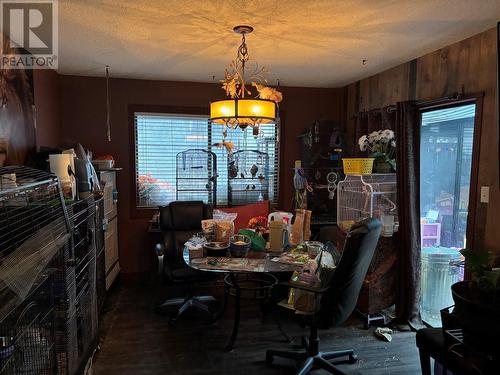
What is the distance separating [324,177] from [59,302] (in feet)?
11.5

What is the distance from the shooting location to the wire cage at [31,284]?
1.13 metres

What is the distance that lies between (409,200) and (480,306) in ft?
5.54

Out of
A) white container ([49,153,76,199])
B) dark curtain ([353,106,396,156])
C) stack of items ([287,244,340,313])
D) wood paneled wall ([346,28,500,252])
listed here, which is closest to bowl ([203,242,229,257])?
stack of items ([287,244,340,313])

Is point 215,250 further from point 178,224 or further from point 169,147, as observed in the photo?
point 169,147

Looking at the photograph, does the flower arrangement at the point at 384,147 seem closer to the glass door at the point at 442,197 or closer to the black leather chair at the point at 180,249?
the glass door at the point at 442,197

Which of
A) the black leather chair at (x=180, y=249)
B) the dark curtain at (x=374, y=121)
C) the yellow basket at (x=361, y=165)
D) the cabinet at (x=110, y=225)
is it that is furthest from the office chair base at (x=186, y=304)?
the dark curtain at (x=374, y=121)

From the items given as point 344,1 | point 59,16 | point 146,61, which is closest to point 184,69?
point 146,61

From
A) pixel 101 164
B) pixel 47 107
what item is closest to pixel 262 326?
pixel 101 164

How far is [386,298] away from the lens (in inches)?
129

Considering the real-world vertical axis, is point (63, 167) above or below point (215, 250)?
above

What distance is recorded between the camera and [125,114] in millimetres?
4230

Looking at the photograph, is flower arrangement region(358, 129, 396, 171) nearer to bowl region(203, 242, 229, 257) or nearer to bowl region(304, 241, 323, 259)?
bowl region(304, 241, 323, 259)

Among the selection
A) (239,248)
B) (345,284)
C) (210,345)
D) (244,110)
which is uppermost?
(244,110)

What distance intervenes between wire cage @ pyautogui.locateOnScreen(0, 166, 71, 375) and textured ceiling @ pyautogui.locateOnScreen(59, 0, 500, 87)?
51.0 inches
